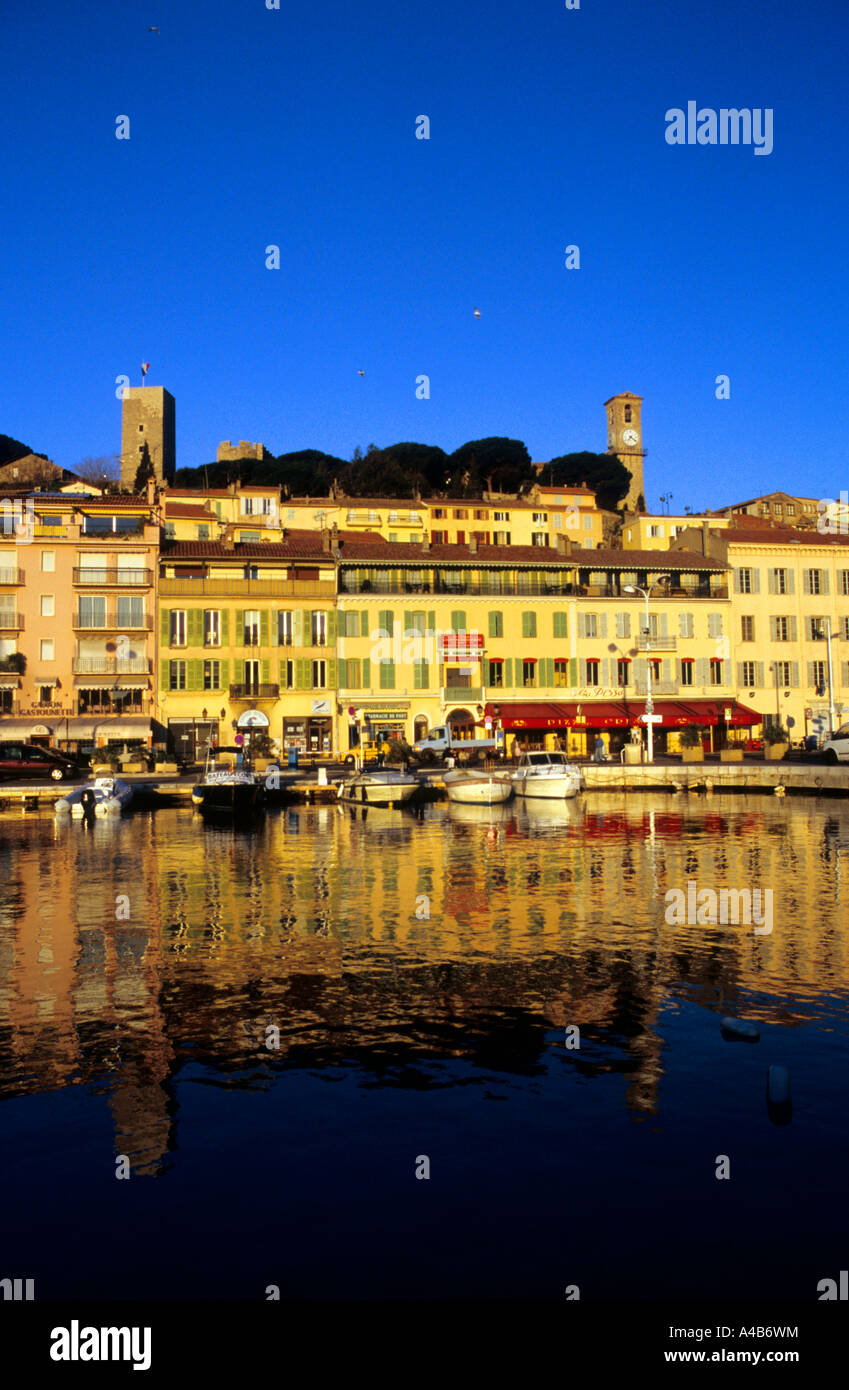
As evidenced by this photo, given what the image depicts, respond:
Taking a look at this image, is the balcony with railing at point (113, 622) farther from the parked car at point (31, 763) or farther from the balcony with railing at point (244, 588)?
the parked car at point (31, 763)

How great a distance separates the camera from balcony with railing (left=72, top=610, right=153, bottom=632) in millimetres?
62719

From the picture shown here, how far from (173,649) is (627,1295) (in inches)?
2284

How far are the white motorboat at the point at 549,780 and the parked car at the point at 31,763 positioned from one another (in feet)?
76.8

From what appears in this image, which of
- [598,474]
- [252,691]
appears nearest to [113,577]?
[252,691]

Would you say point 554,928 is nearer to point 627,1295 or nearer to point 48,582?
point 627,1295

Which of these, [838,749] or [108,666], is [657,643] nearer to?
[838,749]

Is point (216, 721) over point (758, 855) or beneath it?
over

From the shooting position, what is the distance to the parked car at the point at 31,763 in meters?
54.7

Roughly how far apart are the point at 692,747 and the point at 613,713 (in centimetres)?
598

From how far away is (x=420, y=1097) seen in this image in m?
11.3

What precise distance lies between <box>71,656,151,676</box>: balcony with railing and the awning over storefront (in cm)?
2082

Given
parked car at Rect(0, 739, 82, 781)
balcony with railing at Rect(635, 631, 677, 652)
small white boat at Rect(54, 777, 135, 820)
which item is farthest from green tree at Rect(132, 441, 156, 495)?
small white boat at Rect(54, 777, 135, 820)
